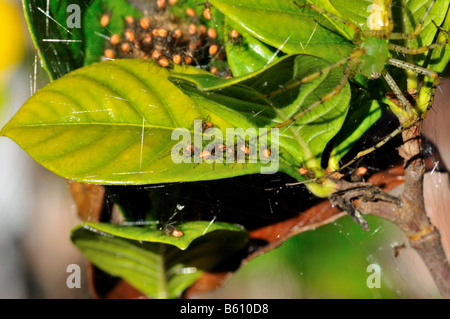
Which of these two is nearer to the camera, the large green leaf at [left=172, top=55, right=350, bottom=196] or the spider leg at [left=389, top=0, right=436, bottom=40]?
the large green leaf at [left=172, top=55, right=350, bottom=196]

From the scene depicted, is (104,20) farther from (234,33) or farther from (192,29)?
(234,33)

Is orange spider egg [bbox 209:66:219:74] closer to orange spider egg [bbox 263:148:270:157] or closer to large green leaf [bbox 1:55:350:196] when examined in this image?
large green leaf [bbox 1:55:350:196]

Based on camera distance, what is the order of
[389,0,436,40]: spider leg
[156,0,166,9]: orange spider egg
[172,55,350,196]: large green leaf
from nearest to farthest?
1. [172,55,350,196]: large green leaf
2. [389,0,436,40]: spider leg
3. [156,0,166,9]: orange spider egg

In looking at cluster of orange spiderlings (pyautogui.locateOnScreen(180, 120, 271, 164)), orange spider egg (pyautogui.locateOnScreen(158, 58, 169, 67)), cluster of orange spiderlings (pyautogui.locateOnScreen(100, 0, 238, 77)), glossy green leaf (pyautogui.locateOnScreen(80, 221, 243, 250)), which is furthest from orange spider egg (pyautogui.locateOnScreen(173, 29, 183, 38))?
glossy green leaf (pyautogui.locateOnScreen(80, 221, 243, 250))

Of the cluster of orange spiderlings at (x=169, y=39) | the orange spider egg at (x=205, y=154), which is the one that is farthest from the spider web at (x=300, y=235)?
the cluster of orange spiderlings at (x=169, y=39)

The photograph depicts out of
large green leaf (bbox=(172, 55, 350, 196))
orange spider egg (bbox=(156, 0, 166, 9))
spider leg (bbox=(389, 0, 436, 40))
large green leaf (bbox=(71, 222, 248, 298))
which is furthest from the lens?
orange spider egg (bbox=(156, 0, 166, 9))

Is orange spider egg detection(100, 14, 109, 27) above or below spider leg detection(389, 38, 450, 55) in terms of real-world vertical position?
above

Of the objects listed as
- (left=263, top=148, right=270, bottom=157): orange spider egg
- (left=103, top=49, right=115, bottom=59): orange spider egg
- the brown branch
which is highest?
(left=103, top=49, right=115, bottom=59): orange spider egg
